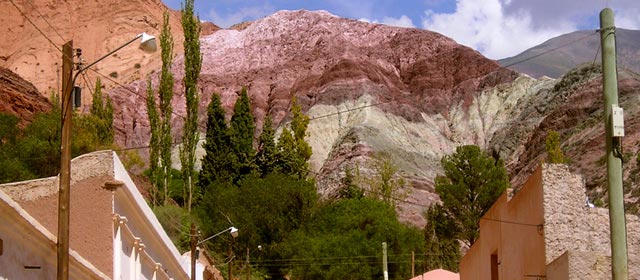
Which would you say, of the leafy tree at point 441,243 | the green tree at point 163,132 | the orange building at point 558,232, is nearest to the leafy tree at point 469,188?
the leafy tree at point 441,243

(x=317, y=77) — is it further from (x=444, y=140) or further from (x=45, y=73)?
(x=45, y=73)

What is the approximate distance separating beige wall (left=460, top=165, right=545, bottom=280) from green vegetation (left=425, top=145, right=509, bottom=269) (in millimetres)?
36685

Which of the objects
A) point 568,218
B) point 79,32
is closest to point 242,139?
point 568,218

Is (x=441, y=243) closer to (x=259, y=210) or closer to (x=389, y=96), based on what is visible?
(x=259, y=210)

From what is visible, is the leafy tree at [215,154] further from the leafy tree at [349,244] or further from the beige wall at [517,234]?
the beige wall at [517,234]

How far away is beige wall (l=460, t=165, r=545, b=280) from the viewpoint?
20.5 meters

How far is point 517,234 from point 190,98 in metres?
46.2

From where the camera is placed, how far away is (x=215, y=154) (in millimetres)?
77625

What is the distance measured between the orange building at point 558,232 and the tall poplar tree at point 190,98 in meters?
44.8

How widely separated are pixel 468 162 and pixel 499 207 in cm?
4129

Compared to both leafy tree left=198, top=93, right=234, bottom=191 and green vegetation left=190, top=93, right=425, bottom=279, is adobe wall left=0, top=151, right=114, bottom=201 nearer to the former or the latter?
green vegetation left=190, top=93, right=425, bottom=279

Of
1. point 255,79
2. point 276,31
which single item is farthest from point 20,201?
point 276,31

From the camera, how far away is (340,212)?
6469 cm

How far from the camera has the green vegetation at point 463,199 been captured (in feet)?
211
